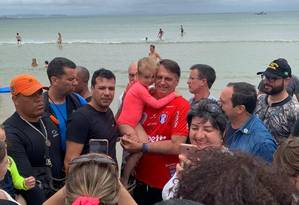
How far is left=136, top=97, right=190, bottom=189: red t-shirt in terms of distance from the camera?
15.4ft

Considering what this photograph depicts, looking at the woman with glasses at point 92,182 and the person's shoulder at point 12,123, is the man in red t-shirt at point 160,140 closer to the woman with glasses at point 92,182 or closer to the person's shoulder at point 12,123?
the person's shoulder at point 12,123

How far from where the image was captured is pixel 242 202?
1682mm

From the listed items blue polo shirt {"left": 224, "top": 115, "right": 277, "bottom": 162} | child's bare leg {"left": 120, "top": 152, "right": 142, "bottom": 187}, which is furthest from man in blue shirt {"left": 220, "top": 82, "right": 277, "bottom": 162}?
child's bare leg {"left": 120, "top": 152, "right": 142, "bottom": 187}

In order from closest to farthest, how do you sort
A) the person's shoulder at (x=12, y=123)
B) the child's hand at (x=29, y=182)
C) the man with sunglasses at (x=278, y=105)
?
the child's hand at (x=29, y=182) < the person's shoulder at (x=12, y=123) < the man with sunglasses at (x=278, y=105)

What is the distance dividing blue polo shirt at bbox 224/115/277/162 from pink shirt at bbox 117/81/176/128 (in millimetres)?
822

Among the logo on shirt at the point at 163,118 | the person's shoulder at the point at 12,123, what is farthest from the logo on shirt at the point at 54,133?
the logo on shirt at the point at 163,118

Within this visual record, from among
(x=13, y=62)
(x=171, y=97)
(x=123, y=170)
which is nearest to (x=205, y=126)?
(x=171, y=97)

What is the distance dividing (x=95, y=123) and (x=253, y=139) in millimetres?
1604

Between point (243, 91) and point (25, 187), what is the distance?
2352mm

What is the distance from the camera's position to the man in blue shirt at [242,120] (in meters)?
4.11

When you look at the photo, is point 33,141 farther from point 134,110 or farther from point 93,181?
A: point 93,181

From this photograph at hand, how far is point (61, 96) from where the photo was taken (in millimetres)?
4969

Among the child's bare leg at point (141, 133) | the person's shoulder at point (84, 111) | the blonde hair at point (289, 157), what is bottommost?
the child's bare leg at point (141, 133)

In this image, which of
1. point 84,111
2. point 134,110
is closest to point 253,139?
point 134,110
